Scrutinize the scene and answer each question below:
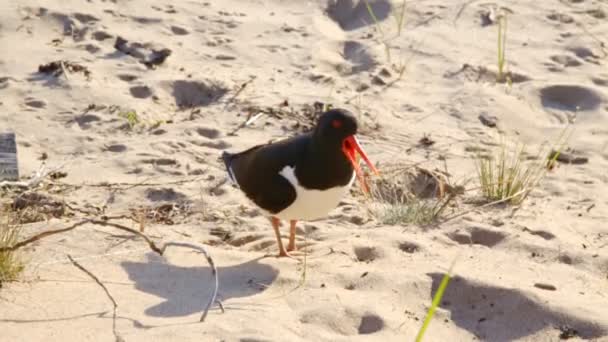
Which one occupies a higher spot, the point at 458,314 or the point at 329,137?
the point at 329,137

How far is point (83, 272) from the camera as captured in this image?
467 cm

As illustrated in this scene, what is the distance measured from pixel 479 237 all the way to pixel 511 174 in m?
0.54

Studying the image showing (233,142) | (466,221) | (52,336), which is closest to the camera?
(52,336)

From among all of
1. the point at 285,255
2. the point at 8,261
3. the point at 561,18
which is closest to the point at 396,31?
the point at 561,18

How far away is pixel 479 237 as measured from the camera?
548cm

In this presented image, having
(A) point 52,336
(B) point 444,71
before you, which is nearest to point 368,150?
(B) point 444,71

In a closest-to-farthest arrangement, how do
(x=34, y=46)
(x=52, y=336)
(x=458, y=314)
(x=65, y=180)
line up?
(x=52, y=336), (x=458, y=314), (x=65, y=180), (x=34, y=46)

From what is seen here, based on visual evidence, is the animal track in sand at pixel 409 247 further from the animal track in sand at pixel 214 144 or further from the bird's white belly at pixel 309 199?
the animal track in sand at pixel 214 144

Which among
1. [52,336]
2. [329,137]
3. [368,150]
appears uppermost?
[329,137]

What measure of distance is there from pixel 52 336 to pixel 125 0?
4.94 m

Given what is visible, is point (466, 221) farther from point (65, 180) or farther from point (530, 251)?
point (65, 180)

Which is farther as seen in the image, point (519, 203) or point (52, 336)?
point (519, 203)

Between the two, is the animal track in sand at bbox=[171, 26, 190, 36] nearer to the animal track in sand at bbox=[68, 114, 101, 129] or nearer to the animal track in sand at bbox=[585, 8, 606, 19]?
the animal track in sand at bbox=[68, 114, 101, 129]

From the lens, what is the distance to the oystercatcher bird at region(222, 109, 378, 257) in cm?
491
